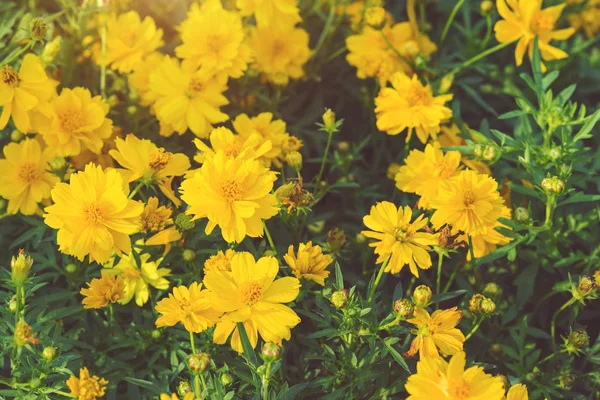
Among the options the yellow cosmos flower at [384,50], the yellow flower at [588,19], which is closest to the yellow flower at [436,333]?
the yellow cosmos flower at [384,50]

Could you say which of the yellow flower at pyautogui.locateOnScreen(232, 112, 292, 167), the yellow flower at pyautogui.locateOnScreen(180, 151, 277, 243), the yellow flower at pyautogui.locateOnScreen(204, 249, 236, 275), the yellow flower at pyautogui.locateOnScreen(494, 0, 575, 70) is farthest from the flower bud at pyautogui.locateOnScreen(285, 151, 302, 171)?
the yellow flower at pyautogui.locateOnScreen(494, 0, 575, 70)

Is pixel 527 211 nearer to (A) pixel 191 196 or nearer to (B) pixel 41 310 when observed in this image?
(A) pixel 191 196

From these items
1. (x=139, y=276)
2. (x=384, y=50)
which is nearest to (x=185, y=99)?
(x=139, y=276)

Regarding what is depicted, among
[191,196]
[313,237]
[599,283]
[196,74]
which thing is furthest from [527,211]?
[196,74]

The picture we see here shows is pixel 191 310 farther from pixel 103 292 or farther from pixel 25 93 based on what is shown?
pixel 25 93

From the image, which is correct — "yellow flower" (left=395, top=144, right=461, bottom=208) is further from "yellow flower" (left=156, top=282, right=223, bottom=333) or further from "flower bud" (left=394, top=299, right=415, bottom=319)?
"yellow flower" (left=156, top=282, right=223, bottom=333)
